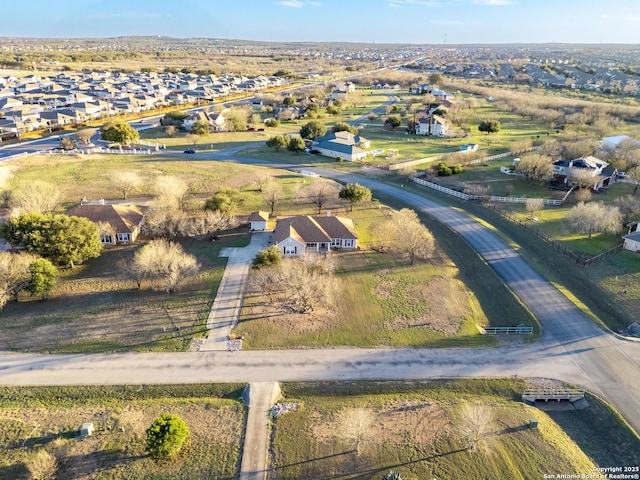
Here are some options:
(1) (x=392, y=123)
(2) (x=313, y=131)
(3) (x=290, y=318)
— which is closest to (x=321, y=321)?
(3) (x=290, y=318)

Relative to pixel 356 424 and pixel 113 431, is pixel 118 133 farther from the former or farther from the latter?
pixel 356 424

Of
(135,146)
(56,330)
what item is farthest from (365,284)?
(135,146)

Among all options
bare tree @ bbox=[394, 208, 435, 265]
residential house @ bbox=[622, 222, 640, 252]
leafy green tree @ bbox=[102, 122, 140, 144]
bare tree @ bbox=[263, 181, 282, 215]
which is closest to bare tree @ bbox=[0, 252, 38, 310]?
bare tree @ bbox=[263, 181, 282, 215]

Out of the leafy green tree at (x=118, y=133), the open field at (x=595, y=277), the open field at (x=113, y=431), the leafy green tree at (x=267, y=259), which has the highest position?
the leafy green tree at (x=118, y=133)

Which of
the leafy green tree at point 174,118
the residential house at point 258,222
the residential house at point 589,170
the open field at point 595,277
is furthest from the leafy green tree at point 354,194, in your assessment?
the leafy green tree at point 174,118

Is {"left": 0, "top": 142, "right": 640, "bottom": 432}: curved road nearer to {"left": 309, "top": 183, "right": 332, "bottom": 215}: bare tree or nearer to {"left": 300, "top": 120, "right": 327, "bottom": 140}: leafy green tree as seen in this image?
{"left": 309, "top": 183, "right": 332, "bottom": 215}: bare tree

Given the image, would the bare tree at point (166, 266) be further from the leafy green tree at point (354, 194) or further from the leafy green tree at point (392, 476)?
the leafy green tree at point (392, 476)

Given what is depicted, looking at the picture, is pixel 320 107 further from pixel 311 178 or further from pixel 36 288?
pixel 36 288

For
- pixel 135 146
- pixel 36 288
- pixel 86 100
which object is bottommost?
pixel 36 288
